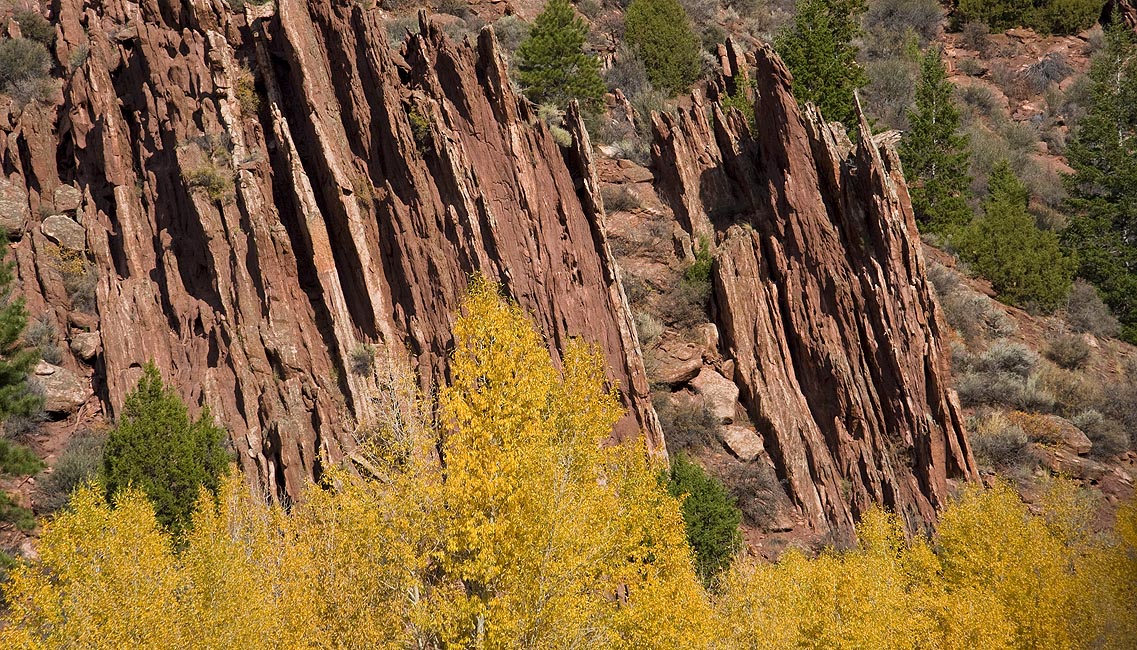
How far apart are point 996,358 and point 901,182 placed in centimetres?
933

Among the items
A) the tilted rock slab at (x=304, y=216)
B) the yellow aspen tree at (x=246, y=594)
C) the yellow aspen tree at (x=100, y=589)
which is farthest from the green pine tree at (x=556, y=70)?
the yellow aspen tree at (x=100, y=589)

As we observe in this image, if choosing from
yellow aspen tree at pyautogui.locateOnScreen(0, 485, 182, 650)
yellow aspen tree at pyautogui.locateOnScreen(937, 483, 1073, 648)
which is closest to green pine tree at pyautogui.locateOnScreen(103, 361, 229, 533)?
yellow aspen tree at pyautogui.locateOnScreen(0, 485, 182, 650)

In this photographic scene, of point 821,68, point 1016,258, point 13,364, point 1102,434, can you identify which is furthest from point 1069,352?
point 13,364

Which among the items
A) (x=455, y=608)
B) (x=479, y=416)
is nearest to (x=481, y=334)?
(x=479, y=416)

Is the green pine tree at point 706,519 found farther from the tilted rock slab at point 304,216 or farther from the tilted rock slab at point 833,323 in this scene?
the tilted rock slab at point 833,323

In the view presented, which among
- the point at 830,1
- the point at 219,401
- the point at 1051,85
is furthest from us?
the point at 1051,85

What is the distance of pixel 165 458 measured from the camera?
2459cm

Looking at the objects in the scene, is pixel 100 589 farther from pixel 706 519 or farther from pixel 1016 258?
pixel 1016 258

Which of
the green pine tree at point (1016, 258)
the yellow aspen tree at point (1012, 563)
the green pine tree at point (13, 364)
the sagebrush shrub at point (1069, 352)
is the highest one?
the green pine tree at point (13, 364)

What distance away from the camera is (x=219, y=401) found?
96.6 feet

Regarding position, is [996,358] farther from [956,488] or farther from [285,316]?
[285,316]

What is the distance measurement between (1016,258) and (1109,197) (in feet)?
39.3

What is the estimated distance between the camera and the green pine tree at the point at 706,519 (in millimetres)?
27406

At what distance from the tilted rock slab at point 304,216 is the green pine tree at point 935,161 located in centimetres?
2215
